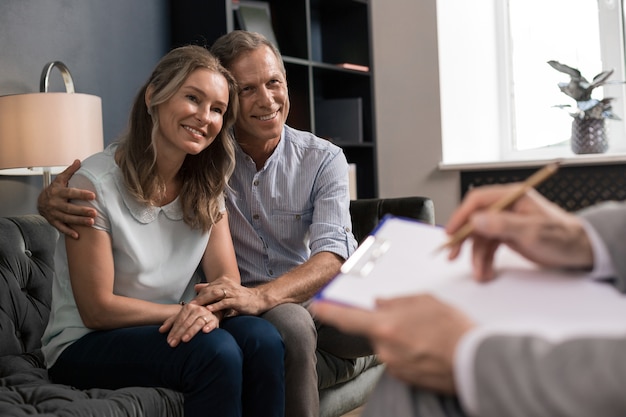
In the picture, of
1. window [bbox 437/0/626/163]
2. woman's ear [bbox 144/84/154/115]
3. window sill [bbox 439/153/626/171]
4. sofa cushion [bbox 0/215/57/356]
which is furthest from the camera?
window [bbox 437/0/626/163]

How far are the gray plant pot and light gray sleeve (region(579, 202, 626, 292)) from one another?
10.7 feet

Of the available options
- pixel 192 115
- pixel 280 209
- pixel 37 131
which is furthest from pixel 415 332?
pixel 37 131

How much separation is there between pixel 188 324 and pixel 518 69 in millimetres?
3249

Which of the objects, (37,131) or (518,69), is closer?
(37,131)

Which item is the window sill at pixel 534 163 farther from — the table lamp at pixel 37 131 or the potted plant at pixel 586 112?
the table lamp at pixel 37 131

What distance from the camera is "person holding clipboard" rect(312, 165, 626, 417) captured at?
1.95 feet

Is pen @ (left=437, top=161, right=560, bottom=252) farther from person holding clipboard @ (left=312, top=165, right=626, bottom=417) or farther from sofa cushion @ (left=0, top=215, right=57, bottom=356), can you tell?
sofa cushion @ (left=0, top=215, right=57, bottom=356)

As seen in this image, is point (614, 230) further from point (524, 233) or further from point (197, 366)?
point (197, 366)

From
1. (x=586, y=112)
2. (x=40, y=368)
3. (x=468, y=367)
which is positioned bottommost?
(x=40, y=368)

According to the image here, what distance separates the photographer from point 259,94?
2285 millimetres

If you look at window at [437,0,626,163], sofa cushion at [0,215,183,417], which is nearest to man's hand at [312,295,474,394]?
sofa cushion at [0,215,183,417]

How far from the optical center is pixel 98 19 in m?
3.39

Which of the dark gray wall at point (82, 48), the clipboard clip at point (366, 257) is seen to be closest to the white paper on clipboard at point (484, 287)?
the clipboard clip at point (366, 257)

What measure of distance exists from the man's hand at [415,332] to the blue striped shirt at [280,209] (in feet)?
5.07
